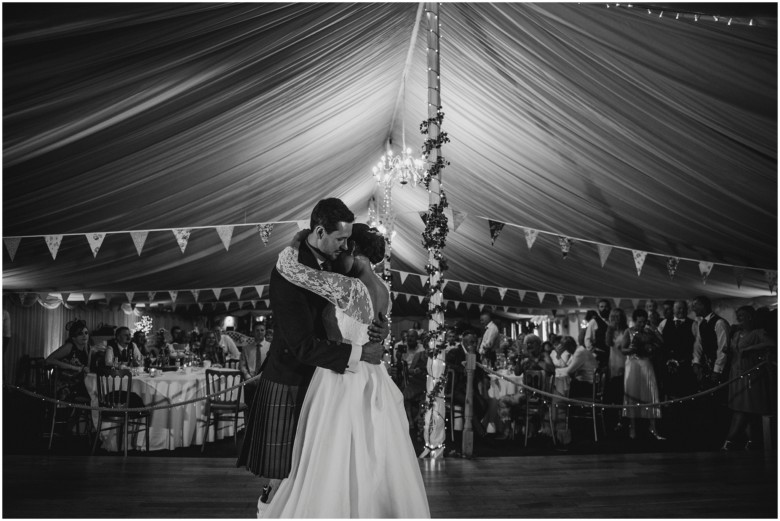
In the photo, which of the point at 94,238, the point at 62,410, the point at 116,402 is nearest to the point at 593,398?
the point at 116,402

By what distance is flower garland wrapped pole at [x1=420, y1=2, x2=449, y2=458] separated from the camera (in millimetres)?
5102

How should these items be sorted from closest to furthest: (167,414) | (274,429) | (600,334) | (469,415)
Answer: (274,429), (469,415), (167,414), (600,334)

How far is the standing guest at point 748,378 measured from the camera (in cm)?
573

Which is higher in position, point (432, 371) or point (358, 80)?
point (358, 80)

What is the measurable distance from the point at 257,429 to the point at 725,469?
396cm

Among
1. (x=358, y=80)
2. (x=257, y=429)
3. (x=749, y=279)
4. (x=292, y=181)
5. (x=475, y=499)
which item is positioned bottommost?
(x=475, y=499)

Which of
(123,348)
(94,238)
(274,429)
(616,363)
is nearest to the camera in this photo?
(274,429)

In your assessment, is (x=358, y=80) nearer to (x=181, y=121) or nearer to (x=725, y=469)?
(x=181, y=121)

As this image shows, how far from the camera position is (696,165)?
16.0 feet

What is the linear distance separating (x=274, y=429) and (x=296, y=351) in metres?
0.33

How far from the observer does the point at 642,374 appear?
7.05 meters

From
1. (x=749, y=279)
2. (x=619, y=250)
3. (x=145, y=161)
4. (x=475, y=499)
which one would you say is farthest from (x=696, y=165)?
(x=749, y=279)

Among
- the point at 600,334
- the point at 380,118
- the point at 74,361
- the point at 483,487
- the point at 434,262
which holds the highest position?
the point at 380,118

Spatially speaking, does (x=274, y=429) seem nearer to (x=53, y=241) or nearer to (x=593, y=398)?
(x=593, y=398)
